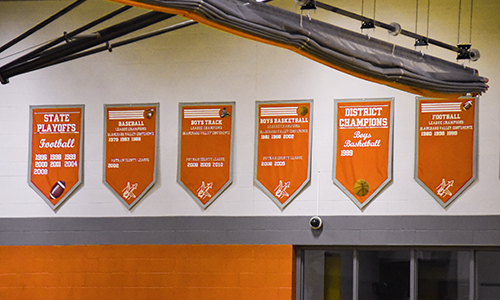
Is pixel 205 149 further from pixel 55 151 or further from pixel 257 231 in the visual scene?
pixel 55 151

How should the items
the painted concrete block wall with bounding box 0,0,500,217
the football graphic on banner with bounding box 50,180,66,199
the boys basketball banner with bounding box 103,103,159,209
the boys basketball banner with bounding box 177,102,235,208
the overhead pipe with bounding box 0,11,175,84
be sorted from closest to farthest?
the overhead pipe with bounding box 0,11,175,84
the painted concrete block wall with bounding box 0,0,500,217
the boys basketball banner with bounding box 177,102,235,208
the boys basketball banner with bounding box 103,103,159,209
the football graphic on banner with bounding box 50,180,66,199

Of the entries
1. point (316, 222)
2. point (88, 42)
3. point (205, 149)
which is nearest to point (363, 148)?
point (316, 222)

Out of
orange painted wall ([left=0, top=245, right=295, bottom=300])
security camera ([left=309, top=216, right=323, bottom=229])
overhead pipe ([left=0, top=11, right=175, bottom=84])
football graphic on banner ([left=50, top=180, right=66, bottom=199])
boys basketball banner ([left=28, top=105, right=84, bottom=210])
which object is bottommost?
orange painted wall ([left=0, top=245, right=295, bottom=300])

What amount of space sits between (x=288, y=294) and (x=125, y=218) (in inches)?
96.5

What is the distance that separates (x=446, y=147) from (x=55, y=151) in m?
5.35

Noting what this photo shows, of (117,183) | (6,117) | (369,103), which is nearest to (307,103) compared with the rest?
(369,103)

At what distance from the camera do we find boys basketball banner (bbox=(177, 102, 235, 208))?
8.97 meters

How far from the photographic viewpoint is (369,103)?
28.5ft

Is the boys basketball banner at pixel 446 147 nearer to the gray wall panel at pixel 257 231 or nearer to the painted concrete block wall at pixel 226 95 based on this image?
the painted concrete block wall at pixel 226 95

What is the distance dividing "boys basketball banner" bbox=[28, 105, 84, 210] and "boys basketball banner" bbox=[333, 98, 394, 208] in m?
3.64

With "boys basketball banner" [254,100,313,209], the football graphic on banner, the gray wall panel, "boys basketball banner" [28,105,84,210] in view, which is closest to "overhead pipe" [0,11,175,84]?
"boys basketball banner" [28,105,84,210]

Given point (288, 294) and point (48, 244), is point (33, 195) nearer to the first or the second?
point (48, 244)

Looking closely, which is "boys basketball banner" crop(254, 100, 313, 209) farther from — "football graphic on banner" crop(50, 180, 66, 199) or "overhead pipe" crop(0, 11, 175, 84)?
"football graphic on banner" crop(50, 180, 66, 199)

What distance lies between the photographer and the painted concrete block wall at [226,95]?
27.6ft
